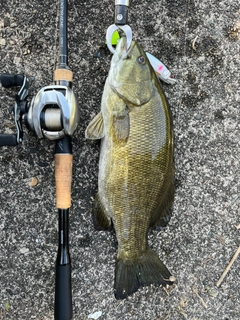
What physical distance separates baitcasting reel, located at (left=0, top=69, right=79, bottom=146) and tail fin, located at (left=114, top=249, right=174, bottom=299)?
82 centimetres

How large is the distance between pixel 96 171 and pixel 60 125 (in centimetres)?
46

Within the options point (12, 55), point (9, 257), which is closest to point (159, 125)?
point (12, 55)

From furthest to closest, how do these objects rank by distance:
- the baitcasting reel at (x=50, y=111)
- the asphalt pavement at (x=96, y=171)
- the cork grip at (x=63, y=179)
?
the asphalt pavement at (x=96, y=171), the cork grip at (x=63, y=179), the baitcasting reel at (x=50, y=111)

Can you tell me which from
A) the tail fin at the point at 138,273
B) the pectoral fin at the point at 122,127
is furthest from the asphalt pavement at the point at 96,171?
the pectoral fin at the point at 122,127

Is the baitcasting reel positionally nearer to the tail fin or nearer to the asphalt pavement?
the asphalt pavement

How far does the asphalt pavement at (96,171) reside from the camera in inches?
91.8

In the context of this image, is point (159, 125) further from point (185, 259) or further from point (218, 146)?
point (185, 259)

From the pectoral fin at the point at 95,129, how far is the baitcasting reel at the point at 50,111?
112 millimetres

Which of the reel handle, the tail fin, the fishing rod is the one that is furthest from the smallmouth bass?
the reel handle

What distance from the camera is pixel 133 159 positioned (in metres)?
2.08

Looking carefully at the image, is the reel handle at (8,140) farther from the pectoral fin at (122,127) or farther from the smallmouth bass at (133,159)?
the pectoral fin at (122,127)

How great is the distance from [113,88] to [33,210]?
0.88 metres

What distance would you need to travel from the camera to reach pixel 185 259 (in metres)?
2.45

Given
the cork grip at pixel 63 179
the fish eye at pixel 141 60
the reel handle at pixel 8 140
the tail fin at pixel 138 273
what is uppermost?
the fish eye at pixel 141 60
